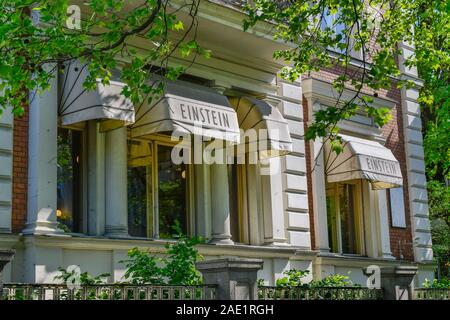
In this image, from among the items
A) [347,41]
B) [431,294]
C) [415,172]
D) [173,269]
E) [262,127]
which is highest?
[347,41]

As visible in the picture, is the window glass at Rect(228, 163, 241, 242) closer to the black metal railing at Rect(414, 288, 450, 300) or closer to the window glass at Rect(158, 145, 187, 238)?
the window glass at Rect(158, 145, 187, 238)

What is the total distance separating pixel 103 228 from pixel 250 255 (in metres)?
2.95

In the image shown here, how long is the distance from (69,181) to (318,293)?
4393 millimetres

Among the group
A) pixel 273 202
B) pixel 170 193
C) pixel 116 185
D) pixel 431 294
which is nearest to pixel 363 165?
pixel 273 202

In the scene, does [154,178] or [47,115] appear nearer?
[47,115]

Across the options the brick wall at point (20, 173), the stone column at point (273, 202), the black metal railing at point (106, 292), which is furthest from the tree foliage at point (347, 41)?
the brick wall at point (20, 173)

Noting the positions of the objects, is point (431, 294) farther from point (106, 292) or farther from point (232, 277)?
point (106, 292)

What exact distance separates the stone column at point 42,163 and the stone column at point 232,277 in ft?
9.83

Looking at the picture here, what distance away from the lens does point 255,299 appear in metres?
9.12

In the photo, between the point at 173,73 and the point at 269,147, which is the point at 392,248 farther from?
the point at 173,73

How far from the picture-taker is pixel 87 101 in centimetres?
1164

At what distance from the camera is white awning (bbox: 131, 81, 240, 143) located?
12.5m
